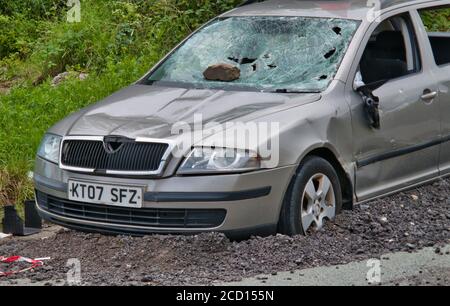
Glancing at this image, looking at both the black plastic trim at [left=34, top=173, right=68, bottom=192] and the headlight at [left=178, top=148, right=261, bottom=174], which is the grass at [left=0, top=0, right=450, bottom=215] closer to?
the black plastic trim at [left=34, top=173, right=68, bottom=192]

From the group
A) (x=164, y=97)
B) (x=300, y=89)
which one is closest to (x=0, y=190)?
(x=164, y=97)

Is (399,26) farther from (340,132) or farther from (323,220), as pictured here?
(323,220)

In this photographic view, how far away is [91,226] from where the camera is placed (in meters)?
6.83

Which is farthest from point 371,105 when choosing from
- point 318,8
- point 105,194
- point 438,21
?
point 438,21

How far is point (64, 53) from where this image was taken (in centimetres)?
1273

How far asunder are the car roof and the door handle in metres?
0.69

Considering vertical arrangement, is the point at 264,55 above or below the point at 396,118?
above

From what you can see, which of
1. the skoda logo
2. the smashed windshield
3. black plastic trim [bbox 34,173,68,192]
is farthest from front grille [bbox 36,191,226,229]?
the smashed windshield

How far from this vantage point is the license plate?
6555 millimetres

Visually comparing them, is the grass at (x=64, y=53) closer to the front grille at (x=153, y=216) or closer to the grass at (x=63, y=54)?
the grass at (x=63, y=54)

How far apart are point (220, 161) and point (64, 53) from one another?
6.64 m

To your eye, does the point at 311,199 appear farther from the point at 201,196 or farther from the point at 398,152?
the point at 398,152

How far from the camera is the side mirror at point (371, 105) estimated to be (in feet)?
24.2
